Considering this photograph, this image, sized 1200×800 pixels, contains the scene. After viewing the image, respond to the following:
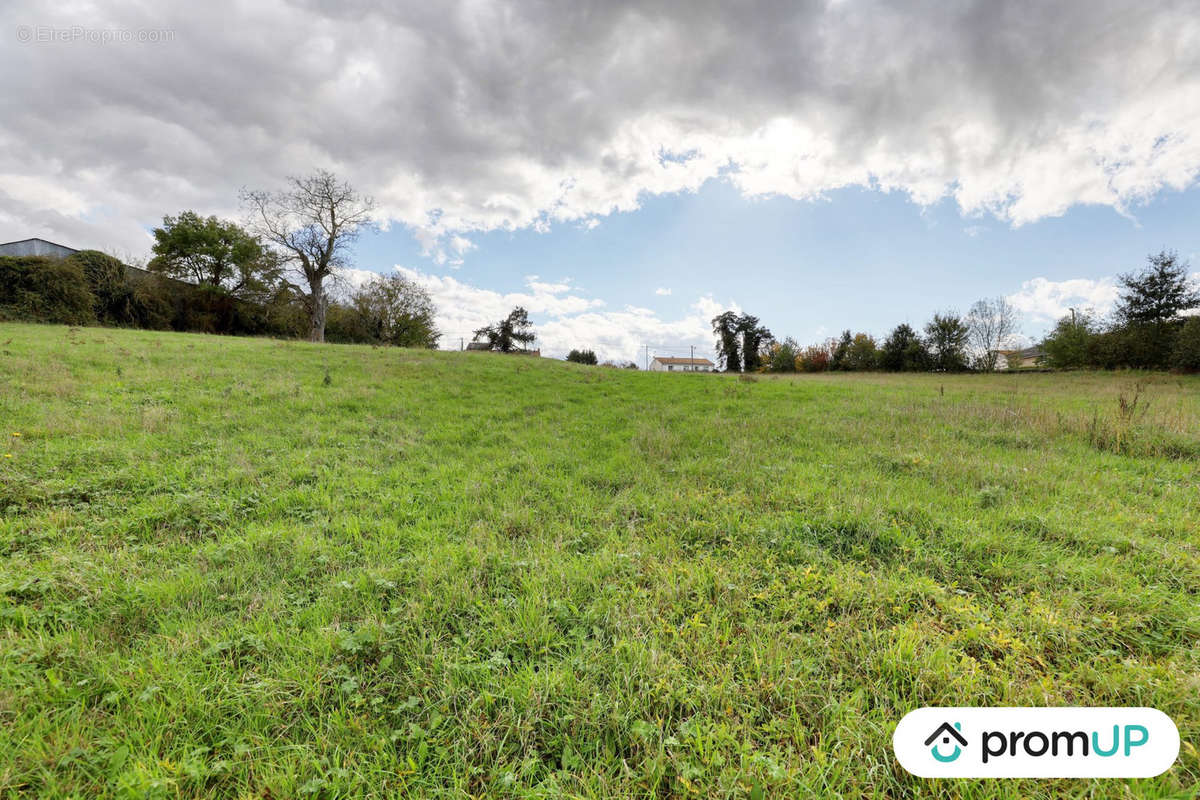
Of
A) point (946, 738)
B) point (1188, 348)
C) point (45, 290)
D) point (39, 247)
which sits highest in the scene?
point (39, 247)

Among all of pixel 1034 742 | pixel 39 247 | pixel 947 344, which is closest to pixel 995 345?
pixel 947 344

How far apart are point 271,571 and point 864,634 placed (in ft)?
14.6

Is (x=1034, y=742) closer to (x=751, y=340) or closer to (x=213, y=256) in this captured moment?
(x=213, y=256)

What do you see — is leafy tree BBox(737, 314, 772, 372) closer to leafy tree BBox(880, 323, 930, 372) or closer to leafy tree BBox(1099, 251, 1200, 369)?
leafy tree BBox(880, 323, 930, 372)

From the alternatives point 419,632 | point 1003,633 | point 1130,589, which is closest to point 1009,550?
point 1130,589

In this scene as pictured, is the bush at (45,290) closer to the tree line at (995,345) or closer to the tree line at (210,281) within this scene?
the tree line at (210,281)

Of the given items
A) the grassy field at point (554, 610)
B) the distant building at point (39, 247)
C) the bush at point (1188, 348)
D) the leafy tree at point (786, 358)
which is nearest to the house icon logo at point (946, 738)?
the grassy field at point (554, 610)

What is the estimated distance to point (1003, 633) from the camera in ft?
8.34

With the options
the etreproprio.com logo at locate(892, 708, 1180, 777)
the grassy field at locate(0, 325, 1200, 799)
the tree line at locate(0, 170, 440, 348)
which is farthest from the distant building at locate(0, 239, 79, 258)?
the etreproprio.com logo at locate(892, 708, 1180, 777)

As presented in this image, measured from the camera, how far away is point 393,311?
44.3 meters

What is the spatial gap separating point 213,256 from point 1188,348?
63220 mm

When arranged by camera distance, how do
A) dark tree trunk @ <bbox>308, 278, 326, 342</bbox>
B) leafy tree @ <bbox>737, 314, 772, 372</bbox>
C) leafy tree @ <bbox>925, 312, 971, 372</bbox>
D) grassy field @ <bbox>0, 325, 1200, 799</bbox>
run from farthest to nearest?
leafy tree @ <bbox>737, 314, 772, 372</bbox> → leafy tree @ <bbox>925, 312, 971, 372</bbox> → dark tree trunk @ <bbox>308, 278, 326, 342</bbox> → grassy field @ <bbox>0, 325, 1200, 799</bbox>

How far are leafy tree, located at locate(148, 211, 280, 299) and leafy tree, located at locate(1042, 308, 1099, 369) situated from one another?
62.6 meters

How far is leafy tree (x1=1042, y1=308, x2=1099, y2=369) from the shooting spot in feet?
104
